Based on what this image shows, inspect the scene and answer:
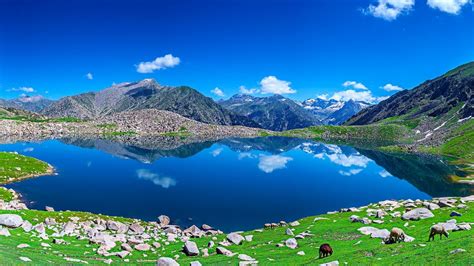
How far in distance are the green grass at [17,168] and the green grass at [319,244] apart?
63.6 meters

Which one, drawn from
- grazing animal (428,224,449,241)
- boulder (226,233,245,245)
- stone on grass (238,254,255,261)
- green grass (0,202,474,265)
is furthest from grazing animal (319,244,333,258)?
boulder (226,233,245,245)

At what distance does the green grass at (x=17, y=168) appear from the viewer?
88.6 metres

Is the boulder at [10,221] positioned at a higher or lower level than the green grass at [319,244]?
higher

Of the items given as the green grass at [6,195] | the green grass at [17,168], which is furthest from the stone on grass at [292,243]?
the green grass at [17,168]

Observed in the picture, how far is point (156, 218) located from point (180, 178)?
47.4 metres

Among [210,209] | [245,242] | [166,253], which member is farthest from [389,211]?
[210,209]

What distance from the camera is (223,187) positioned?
99.9 metres

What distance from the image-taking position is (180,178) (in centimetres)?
11281

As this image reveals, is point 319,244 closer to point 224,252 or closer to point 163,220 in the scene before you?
point 224,252

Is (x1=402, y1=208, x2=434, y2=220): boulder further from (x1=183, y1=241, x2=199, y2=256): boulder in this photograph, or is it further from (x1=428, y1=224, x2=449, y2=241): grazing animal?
(x1=183, y1=241, x2=199, y2=256): boulder

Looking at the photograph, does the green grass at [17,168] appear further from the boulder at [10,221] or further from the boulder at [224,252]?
the boulder at [224,252]

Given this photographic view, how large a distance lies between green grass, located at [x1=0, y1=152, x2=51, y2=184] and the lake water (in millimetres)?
4726

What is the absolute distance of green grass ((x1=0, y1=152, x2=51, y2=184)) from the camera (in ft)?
291

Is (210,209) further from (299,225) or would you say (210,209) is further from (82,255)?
(82,255)
